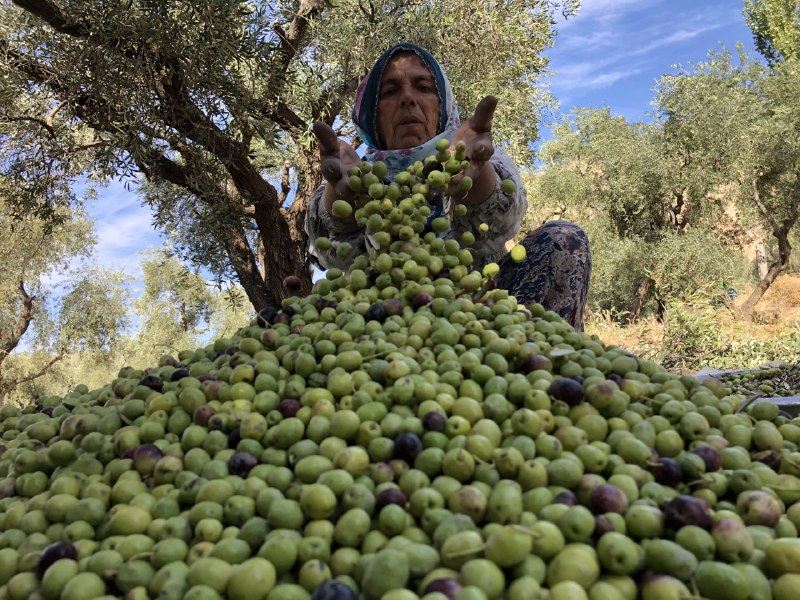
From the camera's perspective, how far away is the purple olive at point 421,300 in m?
2.37

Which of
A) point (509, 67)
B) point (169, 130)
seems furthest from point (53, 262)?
point (509, 67)

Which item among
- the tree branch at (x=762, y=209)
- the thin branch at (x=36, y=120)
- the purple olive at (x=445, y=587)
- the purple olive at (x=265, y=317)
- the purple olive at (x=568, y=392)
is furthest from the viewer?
the tree branch at (x=762, y=209)

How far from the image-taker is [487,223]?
3.54 metres

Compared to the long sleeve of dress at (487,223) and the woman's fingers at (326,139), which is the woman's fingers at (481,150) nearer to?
the long sleeve of dress at (487,223)

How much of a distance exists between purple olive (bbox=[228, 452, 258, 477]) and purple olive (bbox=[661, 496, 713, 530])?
1.02 metres

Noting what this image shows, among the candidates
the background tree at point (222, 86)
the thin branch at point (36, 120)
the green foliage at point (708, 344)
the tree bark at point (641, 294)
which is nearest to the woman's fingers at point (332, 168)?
the background tree at point (222, 86)

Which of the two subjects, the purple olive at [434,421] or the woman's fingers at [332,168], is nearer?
the purple olive at [434,421]

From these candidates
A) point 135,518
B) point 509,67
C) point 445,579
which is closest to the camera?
point 445,579

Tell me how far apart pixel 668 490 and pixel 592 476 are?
196 millimetres

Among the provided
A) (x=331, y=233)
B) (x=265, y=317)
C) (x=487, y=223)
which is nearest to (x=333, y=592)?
(x=265, y=317)

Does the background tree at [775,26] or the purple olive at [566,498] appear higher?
the background tree at [775,26]

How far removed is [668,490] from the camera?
4.80 feet

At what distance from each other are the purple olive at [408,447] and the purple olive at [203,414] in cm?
59

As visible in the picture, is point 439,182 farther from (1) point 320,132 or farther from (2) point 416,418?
(2) point 416,418
